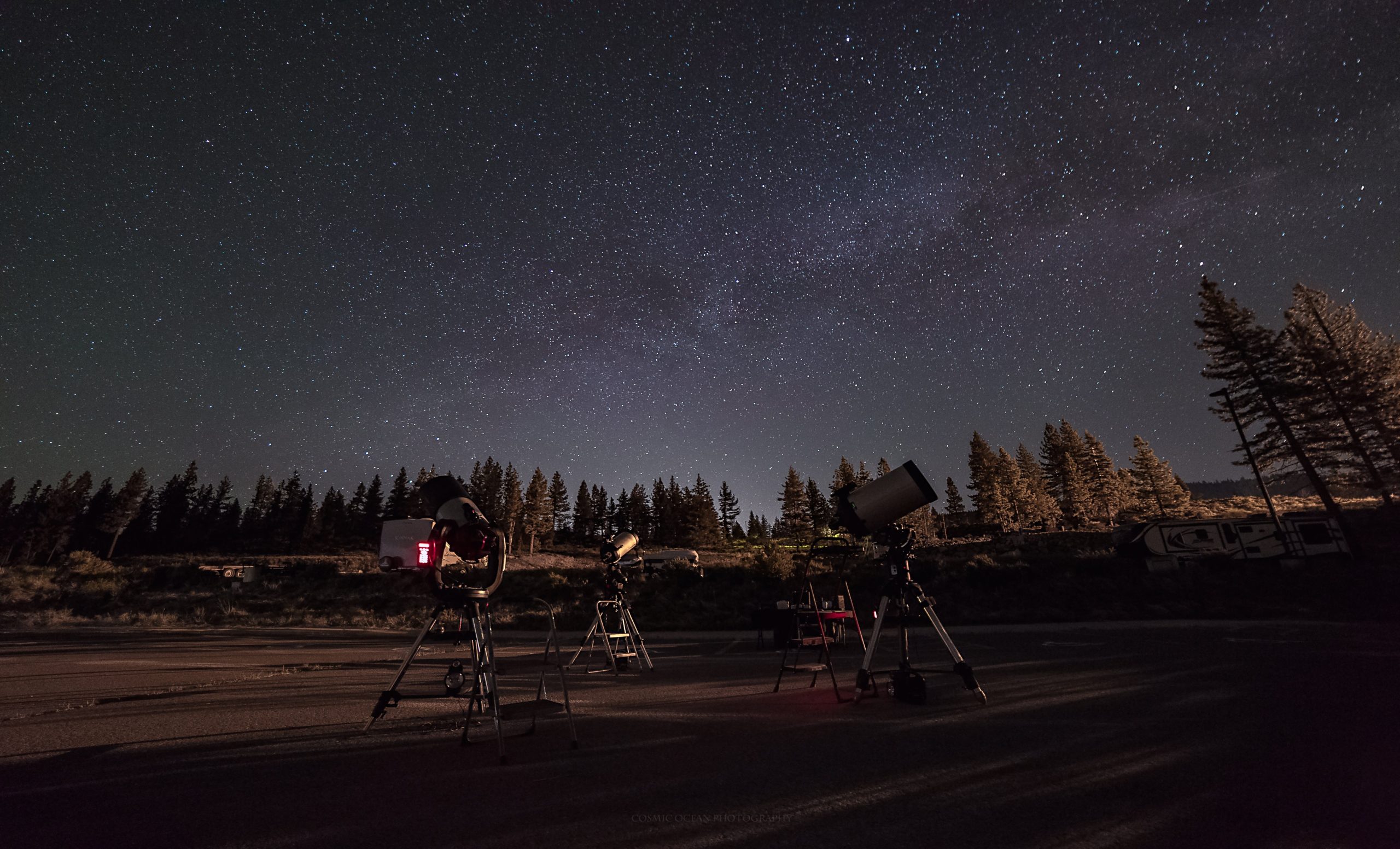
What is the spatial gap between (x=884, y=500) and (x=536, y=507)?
9461 centimetres

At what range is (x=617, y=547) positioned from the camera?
38.5ft

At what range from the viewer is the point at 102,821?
3506 mm

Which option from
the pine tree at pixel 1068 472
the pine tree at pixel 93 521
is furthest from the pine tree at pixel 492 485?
the pine tree at pixel 1068 472

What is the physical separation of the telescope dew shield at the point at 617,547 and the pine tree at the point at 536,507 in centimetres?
8637

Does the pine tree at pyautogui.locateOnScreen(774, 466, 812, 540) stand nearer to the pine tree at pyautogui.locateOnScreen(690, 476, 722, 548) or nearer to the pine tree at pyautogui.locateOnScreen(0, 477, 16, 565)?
the pine tree at pyautogui.locateOnScreen(690, 476, 722, 548)

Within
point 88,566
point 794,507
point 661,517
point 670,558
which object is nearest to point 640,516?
point 661,517

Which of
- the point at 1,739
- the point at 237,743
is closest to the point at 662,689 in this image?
the point at 237,743

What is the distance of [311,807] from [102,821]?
1.21 metres

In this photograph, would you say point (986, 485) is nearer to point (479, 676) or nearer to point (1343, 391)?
point (1343, 391)

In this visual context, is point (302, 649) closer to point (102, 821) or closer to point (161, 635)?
point (161, 635)

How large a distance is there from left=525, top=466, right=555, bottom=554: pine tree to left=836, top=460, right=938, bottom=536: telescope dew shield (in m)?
92.5

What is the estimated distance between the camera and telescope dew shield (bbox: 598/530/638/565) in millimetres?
11445

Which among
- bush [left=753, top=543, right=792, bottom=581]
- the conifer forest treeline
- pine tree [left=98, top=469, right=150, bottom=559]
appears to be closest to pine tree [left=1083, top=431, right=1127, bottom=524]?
the conifer forest treeline

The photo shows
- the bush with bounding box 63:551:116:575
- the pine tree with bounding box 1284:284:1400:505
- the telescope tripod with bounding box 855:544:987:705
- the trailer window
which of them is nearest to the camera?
the telescope tripod with bounding box 855:544:987:705
